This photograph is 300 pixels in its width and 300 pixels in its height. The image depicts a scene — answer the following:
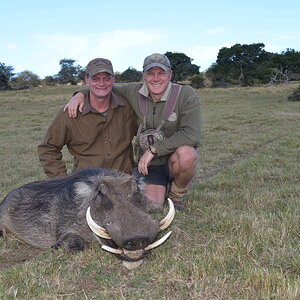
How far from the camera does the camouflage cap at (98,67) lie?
4.71m

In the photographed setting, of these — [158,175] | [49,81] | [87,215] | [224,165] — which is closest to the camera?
[87,215]

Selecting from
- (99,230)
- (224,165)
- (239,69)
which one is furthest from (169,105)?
(239,69)

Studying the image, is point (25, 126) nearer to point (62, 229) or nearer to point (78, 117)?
point (78, 117)

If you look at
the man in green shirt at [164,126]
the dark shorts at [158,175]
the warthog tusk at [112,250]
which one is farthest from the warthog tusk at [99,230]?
the dark shorts at [158,175]

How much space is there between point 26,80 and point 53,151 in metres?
64.0

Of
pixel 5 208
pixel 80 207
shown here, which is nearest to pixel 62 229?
pixel 80 207

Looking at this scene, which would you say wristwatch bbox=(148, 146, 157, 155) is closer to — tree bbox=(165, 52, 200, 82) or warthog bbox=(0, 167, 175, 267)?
warthog bbox=(0, 167, 175, 267)

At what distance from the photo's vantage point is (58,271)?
3061 mm

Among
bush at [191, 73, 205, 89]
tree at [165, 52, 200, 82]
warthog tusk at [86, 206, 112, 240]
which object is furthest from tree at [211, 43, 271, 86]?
warthog tusk at [86, 206, 112, 240]

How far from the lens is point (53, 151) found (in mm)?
4883

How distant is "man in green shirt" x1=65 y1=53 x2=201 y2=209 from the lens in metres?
4.76

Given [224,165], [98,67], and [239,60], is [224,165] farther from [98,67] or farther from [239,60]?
[239,60]

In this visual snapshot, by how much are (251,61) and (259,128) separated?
130 ft

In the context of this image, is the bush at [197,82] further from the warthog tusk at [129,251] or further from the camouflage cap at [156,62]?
the warthog tusk at [129,251]
